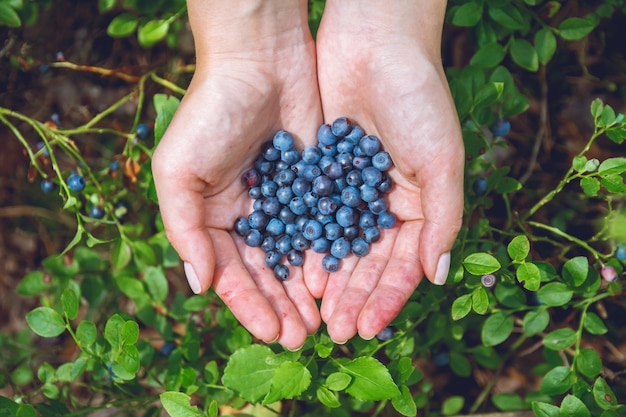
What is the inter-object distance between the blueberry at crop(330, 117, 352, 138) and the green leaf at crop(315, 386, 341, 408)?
2.77 ft

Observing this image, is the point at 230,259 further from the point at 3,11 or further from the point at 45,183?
the point at 3,11

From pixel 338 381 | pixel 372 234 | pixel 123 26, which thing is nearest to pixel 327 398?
pixel 338 381

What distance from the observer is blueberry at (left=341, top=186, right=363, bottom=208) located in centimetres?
203

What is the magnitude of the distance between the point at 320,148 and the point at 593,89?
4.82ft

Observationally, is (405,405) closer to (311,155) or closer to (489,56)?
(311,155)

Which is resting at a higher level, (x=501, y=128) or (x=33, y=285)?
(x=501, y=128)

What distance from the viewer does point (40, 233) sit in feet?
9.89

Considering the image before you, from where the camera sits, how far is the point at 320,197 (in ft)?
→ 6.83

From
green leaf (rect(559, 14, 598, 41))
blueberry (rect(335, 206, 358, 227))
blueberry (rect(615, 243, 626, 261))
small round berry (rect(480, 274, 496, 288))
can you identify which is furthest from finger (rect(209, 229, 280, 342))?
green leaf (rect(559, 14, 598, 41))

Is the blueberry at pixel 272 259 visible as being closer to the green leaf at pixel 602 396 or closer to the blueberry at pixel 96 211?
the blueberry at pixel 96 211

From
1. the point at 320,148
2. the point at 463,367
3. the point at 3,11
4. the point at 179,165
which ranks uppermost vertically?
the point at 3,11

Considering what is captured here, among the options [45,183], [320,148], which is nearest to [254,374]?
[320,148]

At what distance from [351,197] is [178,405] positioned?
0.84m

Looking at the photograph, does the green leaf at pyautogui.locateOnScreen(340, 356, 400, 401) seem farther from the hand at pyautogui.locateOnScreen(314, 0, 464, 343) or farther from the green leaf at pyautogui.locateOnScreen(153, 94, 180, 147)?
the green leaf at pyautogui.locateOnScreen(153, 94, 180, 147)
